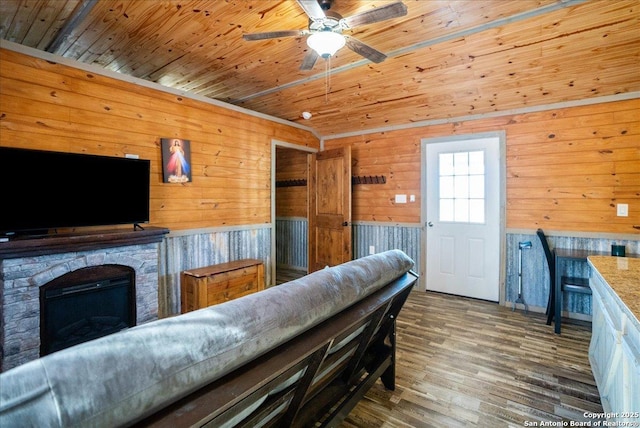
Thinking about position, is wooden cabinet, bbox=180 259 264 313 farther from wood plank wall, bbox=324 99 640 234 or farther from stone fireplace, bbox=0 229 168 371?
wood plank wall, bbox=324 99 640 234

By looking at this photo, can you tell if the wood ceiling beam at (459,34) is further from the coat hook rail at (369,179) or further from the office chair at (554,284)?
the office chair at (554,284)

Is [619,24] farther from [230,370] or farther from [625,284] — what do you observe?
[230,370]

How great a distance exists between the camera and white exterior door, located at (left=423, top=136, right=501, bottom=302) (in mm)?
4109

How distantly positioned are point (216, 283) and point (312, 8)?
274 centimetres

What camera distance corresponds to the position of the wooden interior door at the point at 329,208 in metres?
4.93

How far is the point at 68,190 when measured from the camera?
252 centimetres

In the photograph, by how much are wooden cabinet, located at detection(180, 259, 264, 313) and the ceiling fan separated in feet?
7.79

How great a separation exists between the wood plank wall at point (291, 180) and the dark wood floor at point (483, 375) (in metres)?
3.05

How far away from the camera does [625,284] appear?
1.70 meters

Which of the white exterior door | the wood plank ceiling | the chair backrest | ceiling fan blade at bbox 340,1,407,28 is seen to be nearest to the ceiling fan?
ceiling fan blade at bbox 340,1,407,28

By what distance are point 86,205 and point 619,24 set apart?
438 cm

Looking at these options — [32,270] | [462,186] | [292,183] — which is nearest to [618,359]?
[462,186]

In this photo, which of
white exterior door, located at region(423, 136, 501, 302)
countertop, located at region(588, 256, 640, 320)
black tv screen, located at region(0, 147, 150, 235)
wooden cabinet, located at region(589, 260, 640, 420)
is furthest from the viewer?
white exterior door, located at region(423, 136, 501, 302)

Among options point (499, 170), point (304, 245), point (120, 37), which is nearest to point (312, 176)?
point (304, 245)
